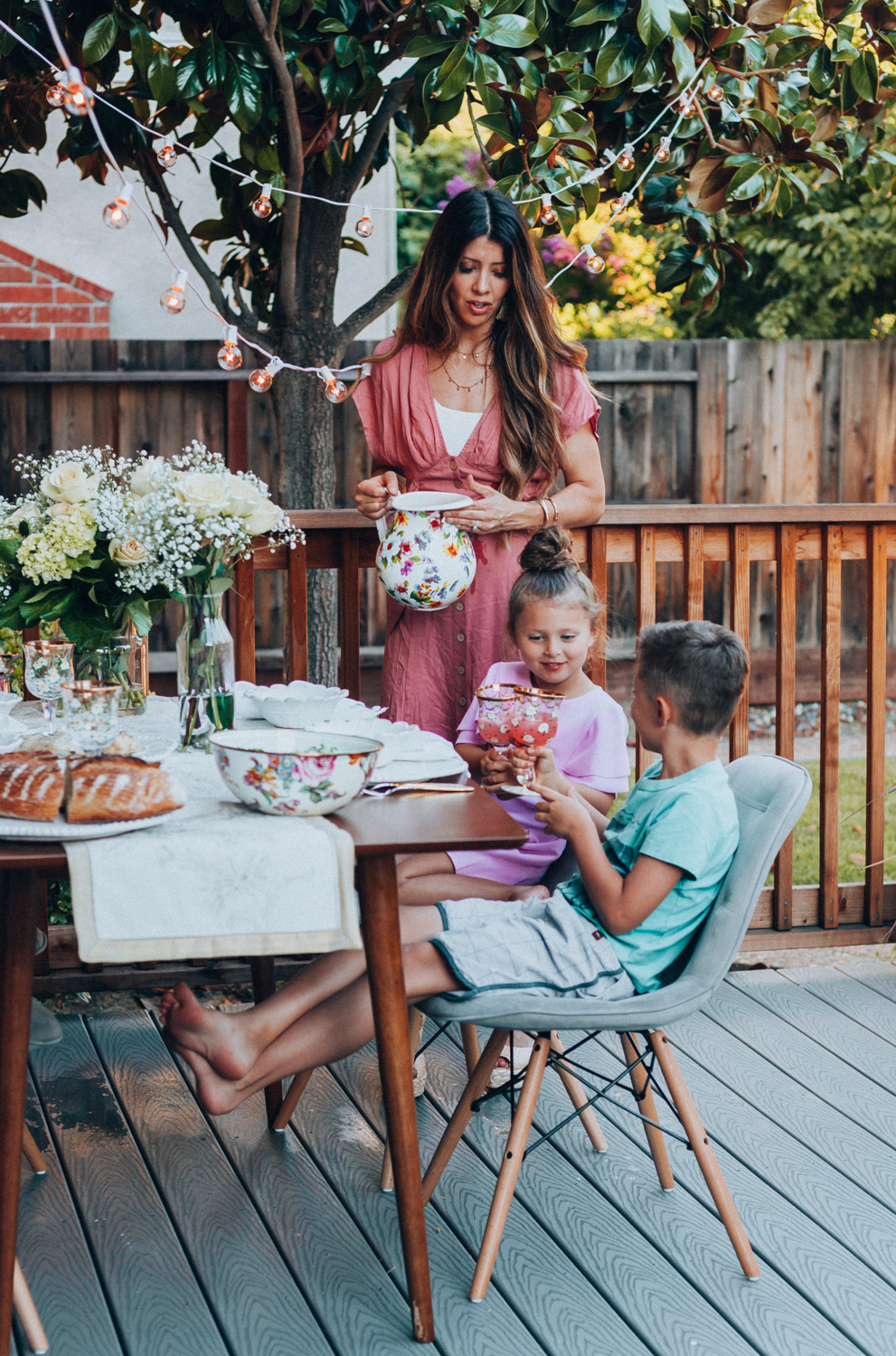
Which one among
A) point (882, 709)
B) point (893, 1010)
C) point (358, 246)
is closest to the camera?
point (893, 1010)

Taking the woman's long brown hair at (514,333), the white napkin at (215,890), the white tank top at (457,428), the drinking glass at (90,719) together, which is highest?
the woman's long brown hair at (514,333)

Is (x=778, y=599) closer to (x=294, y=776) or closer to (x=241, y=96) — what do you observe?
(x=241, y=96)

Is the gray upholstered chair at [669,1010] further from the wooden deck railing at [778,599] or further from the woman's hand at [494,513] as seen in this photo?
the wooden deck railing at [778,599]

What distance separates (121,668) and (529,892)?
31.3 inches

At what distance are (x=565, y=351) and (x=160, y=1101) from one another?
168cm

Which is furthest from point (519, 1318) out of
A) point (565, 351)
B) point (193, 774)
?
point (565, 351)

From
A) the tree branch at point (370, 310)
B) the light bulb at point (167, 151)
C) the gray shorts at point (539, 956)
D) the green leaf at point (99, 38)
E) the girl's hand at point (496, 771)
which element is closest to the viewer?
the gray shorts at point (539, 956)

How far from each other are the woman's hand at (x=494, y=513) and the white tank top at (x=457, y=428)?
70 millimetres

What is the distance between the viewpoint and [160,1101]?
96.3 inches

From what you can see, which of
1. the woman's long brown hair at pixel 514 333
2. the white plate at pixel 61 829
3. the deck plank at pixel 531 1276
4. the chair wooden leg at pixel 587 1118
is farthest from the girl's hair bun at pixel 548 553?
the deck plank at pixel 531 1276

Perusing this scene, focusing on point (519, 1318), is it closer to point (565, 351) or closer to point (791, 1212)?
point (791, 1212)

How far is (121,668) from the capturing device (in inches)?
83.6

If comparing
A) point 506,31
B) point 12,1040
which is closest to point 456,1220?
point 12,1040

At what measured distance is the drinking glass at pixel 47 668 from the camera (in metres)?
2.05
